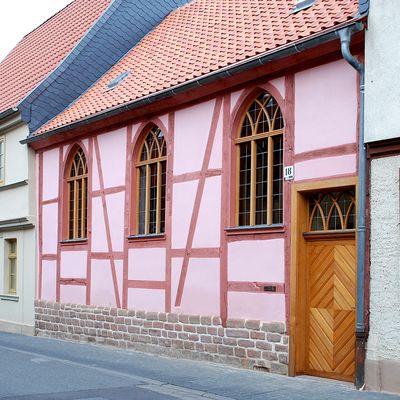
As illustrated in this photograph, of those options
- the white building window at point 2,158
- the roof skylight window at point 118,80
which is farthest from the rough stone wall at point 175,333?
Result: the roof skylight window at point 118,80

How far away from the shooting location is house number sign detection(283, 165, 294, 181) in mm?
11594

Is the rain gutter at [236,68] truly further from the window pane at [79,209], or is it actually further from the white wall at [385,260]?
the white wall at [385,260]

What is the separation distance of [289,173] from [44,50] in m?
13.0

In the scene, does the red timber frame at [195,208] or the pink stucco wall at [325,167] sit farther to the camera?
the red timber frame at [195,208]

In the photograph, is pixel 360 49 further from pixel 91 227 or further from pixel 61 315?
pixel 61 315

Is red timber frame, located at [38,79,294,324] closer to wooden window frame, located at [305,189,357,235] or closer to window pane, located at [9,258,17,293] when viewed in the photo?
wooden window frame, located at [305,189,357,235]

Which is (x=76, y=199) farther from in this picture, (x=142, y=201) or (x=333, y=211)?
(x=333, y=211)

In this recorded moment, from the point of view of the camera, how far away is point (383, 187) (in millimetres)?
10078

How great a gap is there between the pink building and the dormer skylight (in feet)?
0.53

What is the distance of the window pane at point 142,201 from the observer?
15.6 meters

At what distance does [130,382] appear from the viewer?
1095cm

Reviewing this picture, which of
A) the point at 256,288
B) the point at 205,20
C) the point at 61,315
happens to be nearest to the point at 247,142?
the point at 256,288

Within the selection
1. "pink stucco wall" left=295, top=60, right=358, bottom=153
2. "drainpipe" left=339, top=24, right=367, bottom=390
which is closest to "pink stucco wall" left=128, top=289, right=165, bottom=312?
"pink stucco wall" left=295, top=60, right=358, bottom=153

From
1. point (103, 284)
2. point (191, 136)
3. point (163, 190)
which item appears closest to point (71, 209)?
point (103, 284)
